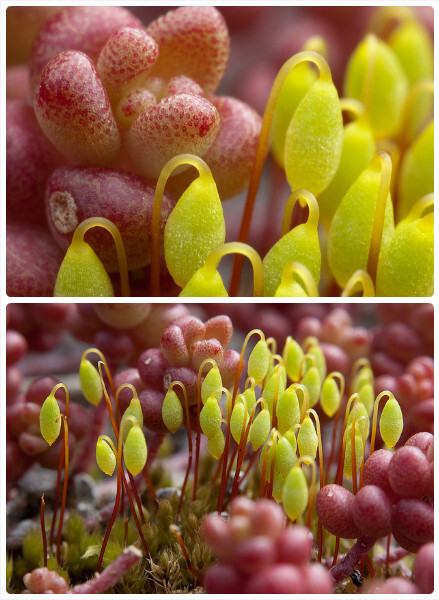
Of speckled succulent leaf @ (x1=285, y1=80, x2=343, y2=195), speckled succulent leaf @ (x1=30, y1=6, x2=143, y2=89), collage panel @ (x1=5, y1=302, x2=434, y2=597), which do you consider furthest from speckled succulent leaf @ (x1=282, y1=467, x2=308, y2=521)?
speckled succulent leaf @ (x1=30, y1=6, x2=143, y2=89)

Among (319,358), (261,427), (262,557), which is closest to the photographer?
(262,557)

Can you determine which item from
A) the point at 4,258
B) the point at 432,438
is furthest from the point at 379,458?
the point at 4,258

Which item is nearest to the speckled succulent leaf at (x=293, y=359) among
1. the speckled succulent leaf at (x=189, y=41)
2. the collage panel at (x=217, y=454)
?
the collage panel at (x=217, y=454)

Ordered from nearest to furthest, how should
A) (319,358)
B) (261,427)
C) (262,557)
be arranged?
(262,557)
(261,427)
(319,358)

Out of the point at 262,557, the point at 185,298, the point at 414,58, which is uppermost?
the point at 414,58

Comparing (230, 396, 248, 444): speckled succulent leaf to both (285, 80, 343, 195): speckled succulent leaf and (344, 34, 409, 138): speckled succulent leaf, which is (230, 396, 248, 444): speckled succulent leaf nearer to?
(285, 80, 343, 195): speckled succulent leaf

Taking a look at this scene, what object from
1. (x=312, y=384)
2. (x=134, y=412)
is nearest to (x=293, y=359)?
(x=312, y=384)

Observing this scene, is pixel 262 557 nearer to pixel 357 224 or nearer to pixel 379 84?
pixel 357 224
